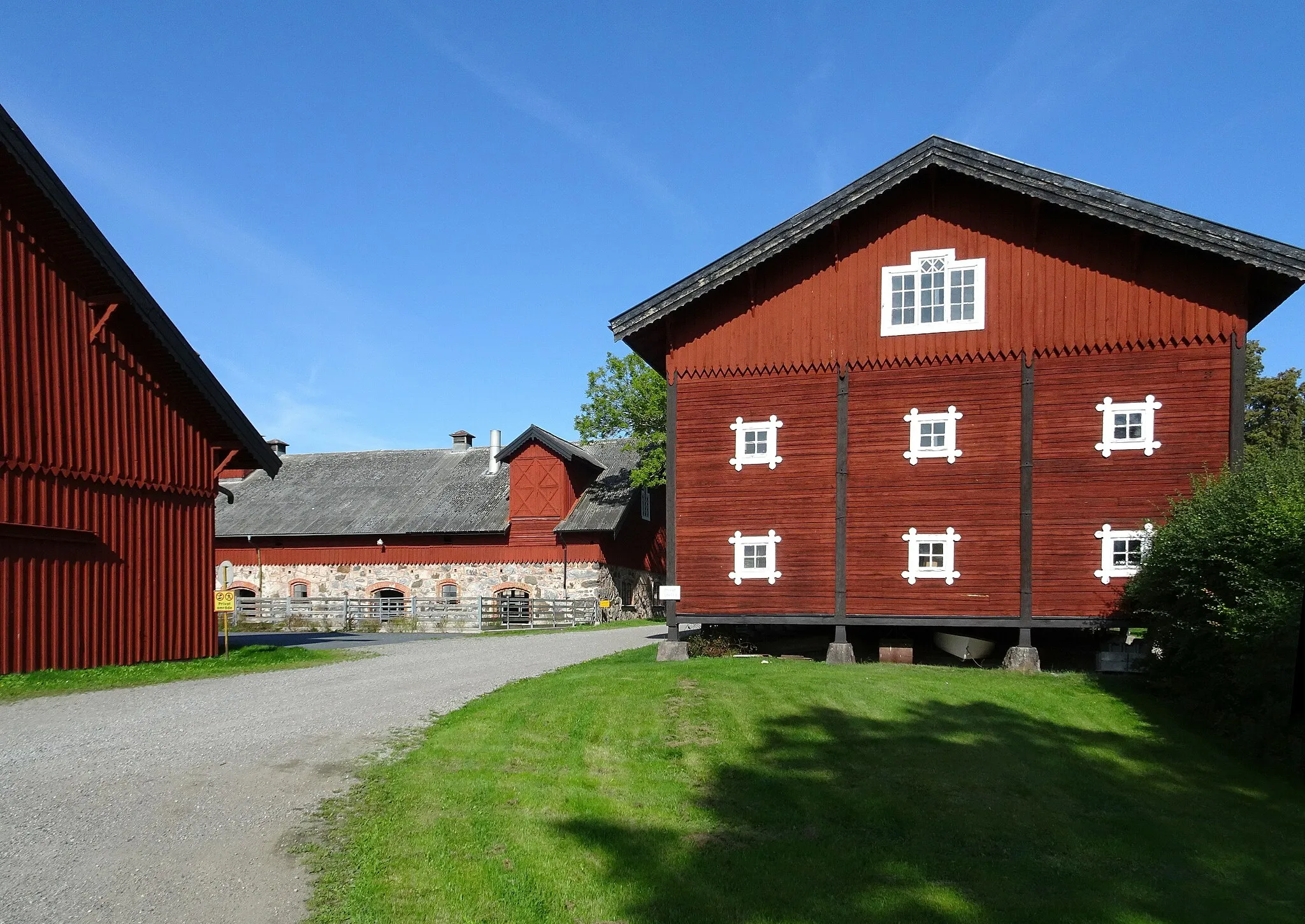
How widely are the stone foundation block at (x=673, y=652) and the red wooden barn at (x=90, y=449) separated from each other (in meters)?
Result: 9.44

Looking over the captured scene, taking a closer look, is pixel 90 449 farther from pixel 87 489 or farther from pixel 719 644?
pixel 719 644

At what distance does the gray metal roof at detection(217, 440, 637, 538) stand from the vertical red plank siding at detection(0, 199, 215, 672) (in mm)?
17771

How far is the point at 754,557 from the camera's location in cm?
1795

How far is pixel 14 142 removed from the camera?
50.8 ft

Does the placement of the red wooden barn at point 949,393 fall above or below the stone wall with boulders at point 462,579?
above

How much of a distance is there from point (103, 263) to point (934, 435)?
49.0 ft

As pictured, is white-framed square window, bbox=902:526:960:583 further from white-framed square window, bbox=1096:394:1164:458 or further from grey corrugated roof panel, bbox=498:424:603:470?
grey corrugated roof panel, bbox=498:424:603:470

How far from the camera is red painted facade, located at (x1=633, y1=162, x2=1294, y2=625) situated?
639 inches

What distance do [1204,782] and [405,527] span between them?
3125cm

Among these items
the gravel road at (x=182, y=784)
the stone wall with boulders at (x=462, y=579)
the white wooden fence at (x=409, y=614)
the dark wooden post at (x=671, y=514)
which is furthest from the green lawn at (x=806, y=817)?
the stone wall with boulders at (x=462, y=579)

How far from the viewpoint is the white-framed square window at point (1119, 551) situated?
16.2m

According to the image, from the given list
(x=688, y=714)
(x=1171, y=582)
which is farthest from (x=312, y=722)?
(x=1171, y=582)

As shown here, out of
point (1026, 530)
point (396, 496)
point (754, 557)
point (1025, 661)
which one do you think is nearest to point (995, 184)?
point (1026, 530)

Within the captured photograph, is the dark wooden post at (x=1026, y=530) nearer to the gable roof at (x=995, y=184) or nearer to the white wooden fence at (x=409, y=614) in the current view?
the gable roof at (x=995, y=184)
